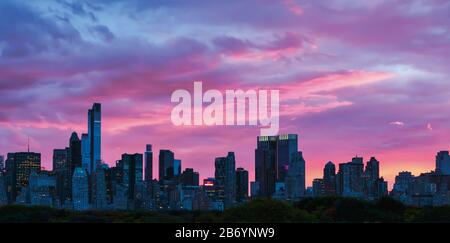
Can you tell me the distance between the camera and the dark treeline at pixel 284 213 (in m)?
81.8

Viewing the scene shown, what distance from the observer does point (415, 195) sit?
13288 centimetres

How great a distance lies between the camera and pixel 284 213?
85.1 meters

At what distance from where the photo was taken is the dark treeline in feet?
268

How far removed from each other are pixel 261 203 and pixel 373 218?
21471mm
